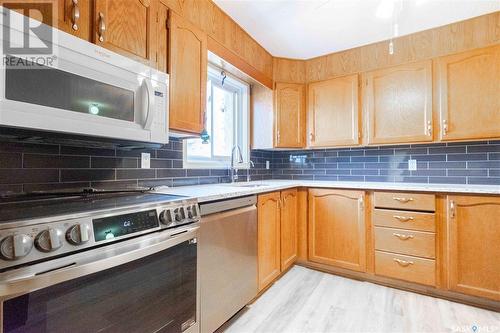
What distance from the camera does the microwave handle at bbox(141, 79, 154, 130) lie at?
1251 mm

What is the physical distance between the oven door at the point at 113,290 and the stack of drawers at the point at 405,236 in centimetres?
173

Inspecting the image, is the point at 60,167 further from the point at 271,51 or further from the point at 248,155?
the point at 271,51

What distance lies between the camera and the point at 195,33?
1.72 meters

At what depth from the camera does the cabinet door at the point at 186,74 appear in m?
1.54

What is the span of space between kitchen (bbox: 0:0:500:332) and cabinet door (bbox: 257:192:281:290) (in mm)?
21

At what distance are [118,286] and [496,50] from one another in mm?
3150

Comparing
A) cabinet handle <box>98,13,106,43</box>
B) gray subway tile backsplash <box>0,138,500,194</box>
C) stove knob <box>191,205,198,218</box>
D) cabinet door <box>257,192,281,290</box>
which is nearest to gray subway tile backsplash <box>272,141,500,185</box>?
gray subway tile backsplash <box>0,138,500,194</box>

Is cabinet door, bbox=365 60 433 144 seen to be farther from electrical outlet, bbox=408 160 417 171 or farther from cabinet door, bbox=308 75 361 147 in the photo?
electrical outlet, bbox=408 160 417 171

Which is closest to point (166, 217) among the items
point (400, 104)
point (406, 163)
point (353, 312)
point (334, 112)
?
point (353, 312)

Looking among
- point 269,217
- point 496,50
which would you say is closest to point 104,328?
point 269,217

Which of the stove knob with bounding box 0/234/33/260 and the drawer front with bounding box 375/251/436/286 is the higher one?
the stove knob with bounding box 0/234/33/260

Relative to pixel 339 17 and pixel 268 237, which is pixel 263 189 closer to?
pixel 268 237

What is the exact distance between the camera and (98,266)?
32.9 inches

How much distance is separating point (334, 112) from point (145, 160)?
207cm
